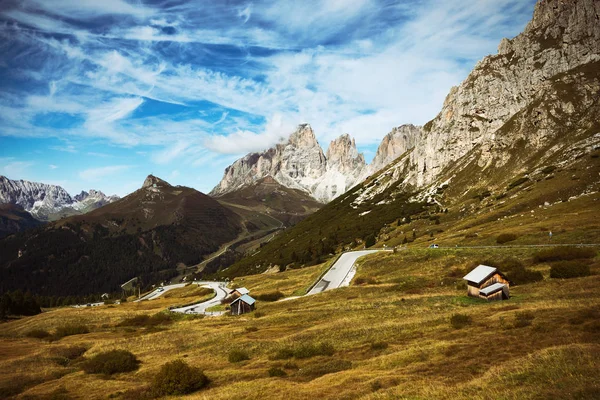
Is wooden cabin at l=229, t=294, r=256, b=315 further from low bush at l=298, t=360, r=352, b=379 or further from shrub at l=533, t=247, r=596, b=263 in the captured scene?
shrub at l=533, t=247, r=596, b=263

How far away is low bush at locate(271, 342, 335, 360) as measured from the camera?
31250 millimetres

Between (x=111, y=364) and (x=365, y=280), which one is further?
(x=365, y=280)

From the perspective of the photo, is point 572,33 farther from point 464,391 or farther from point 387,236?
point 464,391

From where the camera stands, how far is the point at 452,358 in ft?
73.4

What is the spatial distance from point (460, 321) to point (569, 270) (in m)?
20.2

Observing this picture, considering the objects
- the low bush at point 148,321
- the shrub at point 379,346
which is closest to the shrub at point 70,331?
the low bush at point 148,321

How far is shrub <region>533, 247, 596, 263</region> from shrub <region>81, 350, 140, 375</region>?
55.5 m

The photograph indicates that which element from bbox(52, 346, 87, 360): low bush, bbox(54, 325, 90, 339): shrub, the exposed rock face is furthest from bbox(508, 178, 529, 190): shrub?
bbox(54, 325, 90, 339): shrub

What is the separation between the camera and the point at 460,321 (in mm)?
30984

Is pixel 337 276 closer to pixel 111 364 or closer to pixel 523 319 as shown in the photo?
pixel 111 364

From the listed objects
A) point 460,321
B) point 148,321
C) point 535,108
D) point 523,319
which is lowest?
point 148,321

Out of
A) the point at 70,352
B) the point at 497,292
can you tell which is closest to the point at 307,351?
the point at 497,292

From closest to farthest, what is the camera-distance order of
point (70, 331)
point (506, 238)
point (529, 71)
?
1. point (70, 331)
2. point (506, 238)
3. point (529, 71)

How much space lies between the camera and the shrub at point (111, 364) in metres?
35.4
